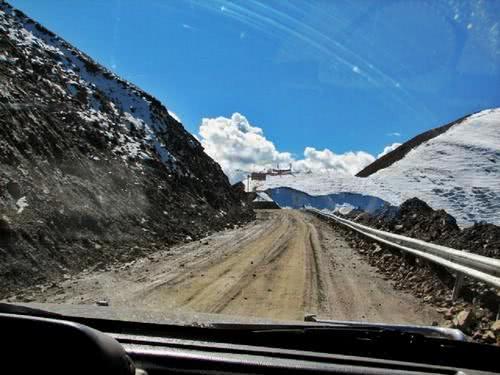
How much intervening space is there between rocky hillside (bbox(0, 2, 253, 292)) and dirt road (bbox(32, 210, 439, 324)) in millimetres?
1280

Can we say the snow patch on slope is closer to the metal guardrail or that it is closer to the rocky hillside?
the rocky hillside

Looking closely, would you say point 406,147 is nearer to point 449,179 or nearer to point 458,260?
point 449,179

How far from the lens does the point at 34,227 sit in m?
10.2

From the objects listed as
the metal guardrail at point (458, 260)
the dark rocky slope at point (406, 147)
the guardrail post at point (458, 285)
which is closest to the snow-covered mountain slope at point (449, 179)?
the dark rocky slope at point (406, 147)

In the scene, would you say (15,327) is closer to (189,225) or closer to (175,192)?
(189,225)

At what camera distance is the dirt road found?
279 inches

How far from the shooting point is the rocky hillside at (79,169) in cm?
1040

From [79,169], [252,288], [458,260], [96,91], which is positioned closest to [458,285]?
[458,260]

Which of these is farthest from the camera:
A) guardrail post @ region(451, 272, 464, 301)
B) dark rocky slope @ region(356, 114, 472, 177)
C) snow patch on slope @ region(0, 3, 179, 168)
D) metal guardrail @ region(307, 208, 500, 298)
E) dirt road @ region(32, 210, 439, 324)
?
dark rocky slope @ region(356, 114, 472, 177)

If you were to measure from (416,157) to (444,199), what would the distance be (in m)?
31.4

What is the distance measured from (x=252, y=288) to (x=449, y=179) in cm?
7580

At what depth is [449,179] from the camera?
253 ft

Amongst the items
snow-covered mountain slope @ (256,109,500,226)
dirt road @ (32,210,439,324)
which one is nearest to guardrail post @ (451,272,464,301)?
dirt road @ (32,210,439,324)

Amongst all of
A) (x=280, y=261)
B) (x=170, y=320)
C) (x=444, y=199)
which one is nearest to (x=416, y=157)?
(x=444, y=199)
